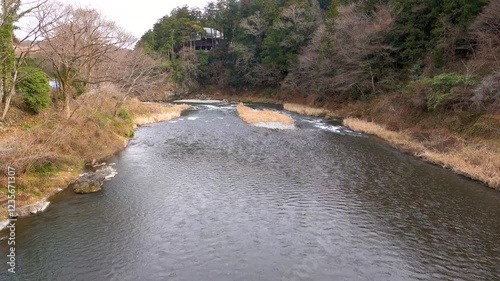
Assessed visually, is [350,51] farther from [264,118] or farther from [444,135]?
[444,135]

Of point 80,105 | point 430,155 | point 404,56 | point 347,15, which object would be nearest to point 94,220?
point 80,105

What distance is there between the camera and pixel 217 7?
75.4 metres

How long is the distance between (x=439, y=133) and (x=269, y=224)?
15.4 m

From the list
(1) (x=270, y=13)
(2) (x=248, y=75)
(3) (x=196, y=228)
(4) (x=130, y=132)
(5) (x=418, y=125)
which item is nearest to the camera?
(3) (x=196, y=228)

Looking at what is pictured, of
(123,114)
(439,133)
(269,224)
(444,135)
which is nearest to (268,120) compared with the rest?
(123,114)

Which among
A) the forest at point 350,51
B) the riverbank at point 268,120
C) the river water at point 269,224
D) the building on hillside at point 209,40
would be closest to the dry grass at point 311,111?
the forest at point 350,51

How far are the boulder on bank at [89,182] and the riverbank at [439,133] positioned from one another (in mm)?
16846

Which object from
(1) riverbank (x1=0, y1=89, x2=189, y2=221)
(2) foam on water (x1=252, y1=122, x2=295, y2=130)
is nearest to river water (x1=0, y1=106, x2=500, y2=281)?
(1) riverbank (x1=0, y1=89, x2=189, y2=221)

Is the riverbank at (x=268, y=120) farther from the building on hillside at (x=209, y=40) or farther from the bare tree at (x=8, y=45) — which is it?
the building on hillside at (x=209, y=40)

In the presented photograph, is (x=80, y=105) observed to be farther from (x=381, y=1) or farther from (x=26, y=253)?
(x=381, y=1)

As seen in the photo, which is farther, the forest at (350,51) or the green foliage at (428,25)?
the green foliage at (428,25)

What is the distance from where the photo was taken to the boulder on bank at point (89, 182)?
13453 mm

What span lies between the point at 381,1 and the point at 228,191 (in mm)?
32276

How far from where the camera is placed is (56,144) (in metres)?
16.1
